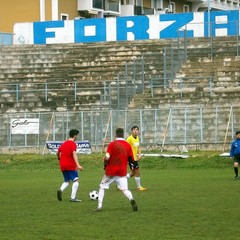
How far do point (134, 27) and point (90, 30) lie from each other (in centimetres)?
284

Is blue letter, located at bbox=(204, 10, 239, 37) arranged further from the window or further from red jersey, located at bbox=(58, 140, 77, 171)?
red jersey, located at bbox=(58, 140, 77, 171)

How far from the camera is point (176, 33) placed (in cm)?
6550

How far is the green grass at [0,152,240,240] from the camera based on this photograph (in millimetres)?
19688

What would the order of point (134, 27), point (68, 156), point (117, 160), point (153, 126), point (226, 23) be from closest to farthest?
point (117, 160) → point (68, 156) → point (153, 126) → point (226, 23) → point (134, 27)

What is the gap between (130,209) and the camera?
24.2 meters

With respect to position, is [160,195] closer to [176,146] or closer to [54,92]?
[176,146]

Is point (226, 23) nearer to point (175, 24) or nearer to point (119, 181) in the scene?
point (175, 24)

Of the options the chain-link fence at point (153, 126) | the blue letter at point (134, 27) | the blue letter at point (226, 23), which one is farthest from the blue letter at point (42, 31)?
the chain-link fence at point (153, 126)

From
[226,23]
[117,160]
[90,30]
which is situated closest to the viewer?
[117,160]

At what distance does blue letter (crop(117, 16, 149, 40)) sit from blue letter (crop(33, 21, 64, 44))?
3.96m

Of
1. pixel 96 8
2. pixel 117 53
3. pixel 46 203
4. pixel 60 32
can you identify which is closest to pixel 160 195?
pixel 46 203

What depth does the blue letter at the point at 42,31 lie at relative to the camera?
68.8 meters

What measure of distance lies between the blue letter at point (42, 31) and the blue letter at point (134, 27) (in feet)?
13.0

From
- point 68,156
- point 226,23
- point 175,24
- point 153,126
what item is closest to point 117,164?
point 68,156
